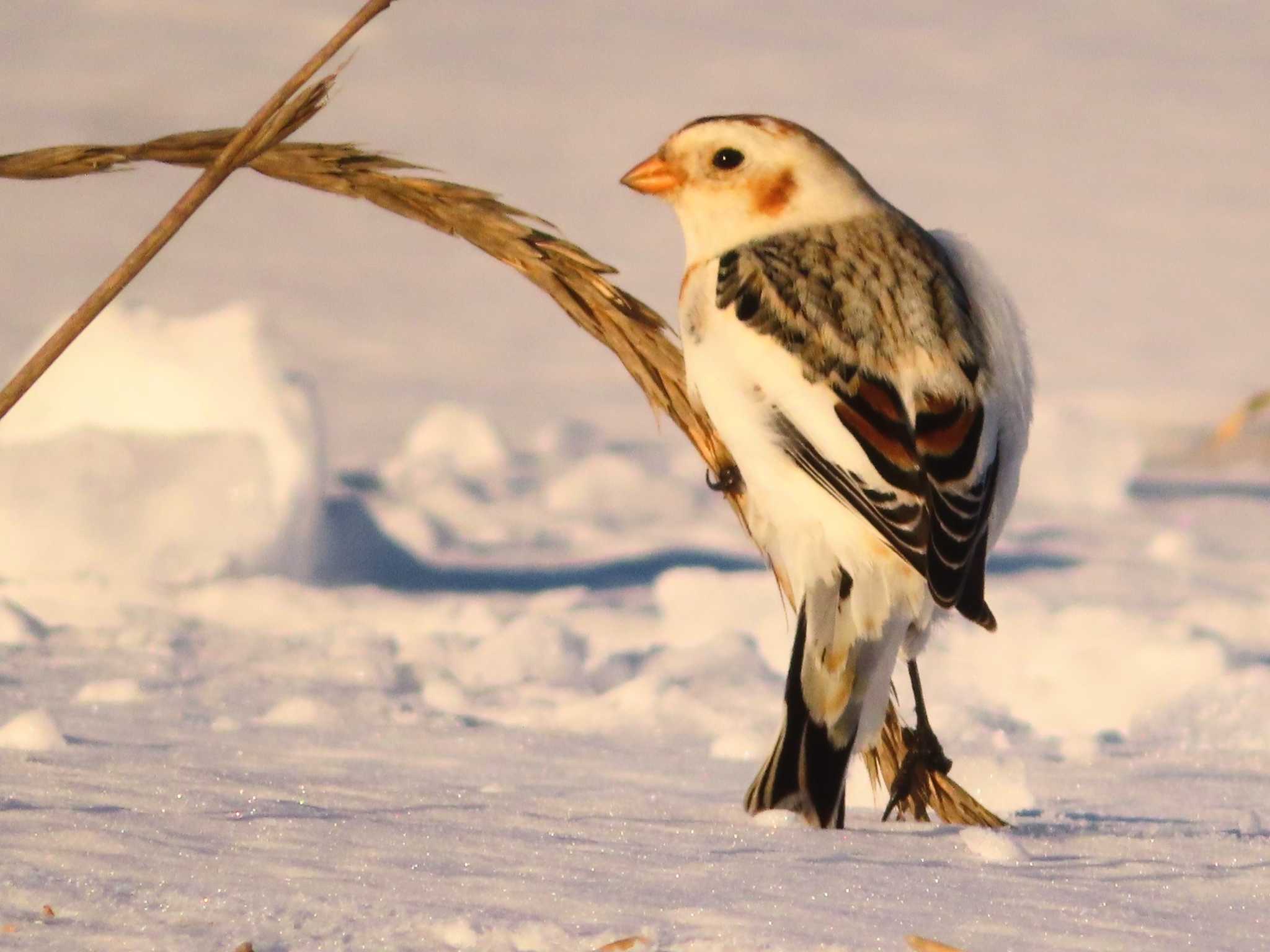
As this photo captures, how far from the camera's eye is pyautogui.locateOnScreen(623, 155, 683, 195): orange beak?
349 centimetres

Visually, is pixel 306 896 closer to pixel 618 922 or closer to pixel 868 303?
pixel 618 922

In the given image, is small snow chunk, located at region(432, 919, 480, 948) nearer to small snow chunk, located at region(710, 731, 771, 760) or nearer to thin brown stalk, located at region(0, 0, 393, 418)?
thin brown stalk, located at region(0, 0, 393, 418)

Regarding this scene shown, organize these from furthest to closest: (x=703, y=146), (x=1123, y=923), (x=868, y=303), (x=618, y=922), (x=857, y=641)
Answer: (x=703, y=146)
(x=868, y=303)
(x=857, y=641)
(x=1123, y=923)
(x=618, y=922)

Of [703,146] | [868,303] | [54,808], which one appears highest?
[703,146]

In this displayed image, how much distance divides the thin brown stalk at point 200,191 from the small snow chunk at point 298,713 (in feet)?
4.60

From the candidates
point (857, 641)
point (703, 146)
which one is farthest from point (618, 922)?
point (703, 146)

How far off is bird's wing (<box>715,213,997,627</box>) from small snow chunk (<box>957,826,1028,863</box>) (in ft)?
1.10

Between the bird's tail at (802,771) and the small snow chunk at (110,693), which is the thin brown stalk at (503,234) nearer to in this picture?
the bird's tail at (802,771)

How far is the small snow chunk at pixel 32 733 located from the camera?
10.5 feet

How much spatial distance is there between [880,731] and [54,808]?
136 cm

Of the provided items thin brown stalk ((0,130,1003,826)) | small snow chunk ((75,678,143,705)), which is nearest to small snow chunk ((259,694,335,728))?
small snow chunk ((75,678,143,705))

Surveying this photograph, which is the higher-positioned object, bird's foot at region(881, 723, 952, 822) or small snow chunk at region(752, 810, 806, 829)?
bird's foot at region(881, 723, 952, 822)

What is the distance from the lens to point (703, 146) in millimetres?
3455

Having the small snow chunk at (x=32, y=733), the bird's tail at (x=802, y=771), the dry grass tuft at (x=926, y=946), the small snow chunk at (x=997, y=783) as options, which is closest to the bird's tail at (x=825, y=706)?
the bird's tail at (x=802, y=771)
